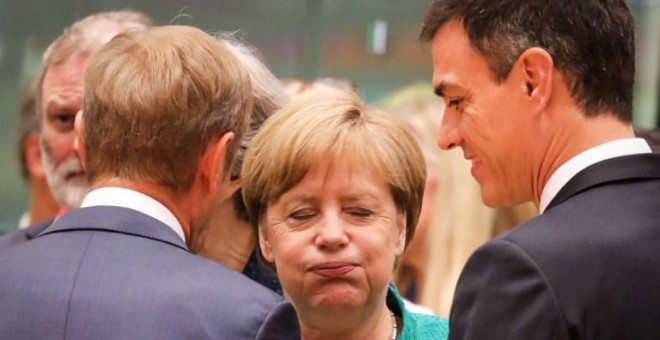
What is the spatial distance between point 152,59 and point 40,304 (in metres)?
0.53

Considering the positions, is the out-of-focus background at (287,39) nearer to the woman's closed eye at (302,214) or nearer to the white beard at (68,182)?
the white beard at (68,182)

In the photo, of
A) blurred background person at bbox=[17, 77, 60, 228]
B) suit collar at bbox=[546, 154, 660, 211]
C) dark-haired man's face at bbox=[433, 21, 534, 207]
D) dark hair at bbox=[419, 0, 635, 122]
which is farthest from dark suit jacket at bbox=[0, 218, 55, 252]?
blurred background person at bbox=[17, 77, 60, 228]

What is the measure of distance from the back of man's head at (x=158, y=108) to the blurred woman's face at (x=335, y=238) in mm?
519

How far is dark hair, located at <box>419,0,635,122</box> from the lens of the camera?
9.93 feet

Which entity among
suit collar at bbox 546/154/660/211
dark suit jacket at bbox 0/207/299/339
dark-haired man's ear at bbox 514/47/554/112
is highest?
dark-haired man's ear at bbox 514/47/554/112

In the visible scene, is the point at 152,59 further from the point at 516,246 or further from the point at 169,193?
the point at 516,246

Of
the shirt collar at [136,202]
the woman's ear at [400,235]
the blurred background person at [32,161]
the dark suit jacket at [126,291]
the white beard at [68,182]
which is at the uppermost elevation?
the shirt collar at [136,202]

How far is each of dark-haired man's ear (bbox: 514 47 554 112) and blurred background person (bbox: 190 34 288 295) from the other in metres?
1.03

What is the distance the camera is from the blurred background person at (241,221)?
12.8ft

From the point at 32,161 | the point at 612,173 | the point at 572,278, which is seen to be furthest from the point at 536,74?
the point at 32,161

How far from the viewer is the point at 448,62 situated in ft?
10.5

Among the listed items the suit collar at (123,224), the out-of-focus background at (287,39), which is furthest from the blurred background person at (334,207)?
the out-of-focus background at (287,39)

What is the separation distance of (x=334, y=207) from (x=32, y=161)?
2.66 meters

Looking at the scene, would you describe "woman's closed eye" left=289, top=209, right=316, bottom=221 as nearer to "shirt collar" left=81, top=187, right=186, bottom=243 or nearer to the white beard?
"shirt collar" left=81, top=187, right=186, bottom=243
